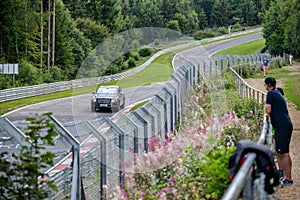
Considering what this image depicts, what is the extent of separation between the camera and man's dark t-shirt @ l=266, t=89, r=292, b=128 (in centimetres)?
859

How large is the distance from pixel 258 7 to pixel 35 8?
98215 mm

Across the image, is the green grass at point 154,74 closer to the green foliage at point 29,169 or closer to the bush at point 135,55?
the bush at point 135,55

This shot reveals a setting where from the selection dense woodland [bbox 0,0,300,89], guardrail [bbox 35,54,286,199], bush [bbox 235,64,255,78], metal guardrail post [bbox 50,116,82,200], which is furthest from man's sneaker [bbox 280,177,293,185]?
dense woodland [bbox 0,0,300,89]

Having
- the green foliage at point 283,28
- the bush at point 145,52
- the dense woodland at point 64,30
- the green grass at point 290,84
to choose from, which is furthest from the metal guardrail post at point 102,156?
the green foliage at point 283,28

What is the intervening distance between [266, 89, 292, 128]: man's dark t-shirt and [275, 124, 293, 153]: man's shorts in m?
0.07

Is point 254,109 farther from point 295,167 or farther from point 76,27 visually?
point 76,27

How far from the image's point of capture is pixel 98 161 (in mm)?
7656

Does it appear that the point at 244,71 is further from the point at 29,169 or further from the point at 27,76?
the point at 29,169

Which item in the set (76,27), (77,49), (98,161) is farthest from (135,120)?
(76,27)

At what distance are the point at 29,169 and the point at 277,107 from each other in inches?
170

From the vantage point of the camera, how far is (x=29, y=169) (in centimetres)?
571

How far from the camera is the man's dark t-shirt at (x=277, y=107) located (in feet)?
28.2

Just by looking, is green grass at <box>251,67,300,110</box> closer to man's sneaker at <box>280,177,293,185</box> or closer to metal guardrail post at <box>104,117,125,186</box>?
man's sneaker at <box>280,177,293,185</box>

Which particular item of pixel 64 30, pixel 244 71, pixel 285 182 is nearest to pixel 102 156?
pixel 285 182
